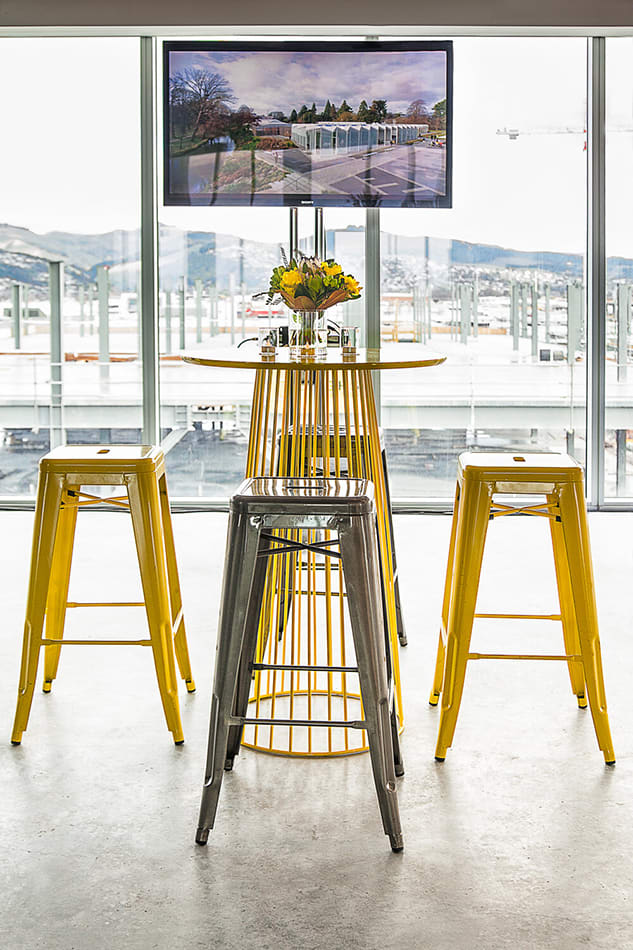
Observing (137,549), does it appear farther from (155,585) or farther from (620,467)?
(620,467)

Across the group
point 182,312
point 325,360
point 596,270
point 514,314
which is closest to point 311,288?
point 325,360

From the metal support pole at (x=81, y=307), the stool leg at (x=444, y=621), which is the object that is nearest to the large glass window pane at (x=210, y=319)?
the metal support pole at (x=81, y=307)

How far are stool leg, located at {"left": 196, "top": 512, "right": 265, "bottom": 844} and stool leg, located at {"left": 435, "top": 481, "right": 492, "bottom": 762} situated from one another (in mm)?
628

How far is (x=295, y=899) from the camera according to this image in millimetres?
2016

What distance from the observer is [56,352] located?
18.9 ft

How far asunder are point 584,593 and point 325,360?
0.87m

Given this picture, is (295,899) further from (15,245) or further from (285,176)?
(15,245)

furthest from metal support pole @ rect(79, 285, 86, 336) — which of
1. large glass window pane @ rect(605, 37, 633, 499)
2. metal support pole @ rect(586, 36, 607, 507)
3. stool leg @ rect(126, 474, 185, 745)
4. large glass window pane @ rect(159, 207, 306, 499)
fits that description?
stool leg @ rect(126, 474, 185, 745)

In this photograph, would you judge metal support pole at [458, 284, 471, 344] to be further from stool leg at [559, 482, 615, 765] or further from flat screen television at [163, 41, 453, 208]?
stool leg at [559, 482, 615, 765]

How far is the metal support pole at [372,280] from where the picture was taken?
5578 mm

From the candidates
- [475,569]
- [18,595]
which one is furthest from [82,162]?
[475,569]

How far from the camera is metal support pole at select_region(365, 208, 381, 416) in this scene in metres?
5.58

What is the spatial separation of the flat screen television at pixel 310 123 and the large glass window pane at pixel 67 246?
0.41 m

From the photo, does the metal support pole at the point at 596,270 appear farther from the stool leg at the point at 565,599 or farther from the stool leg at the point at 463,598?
the stool leg at the point at 463,598
